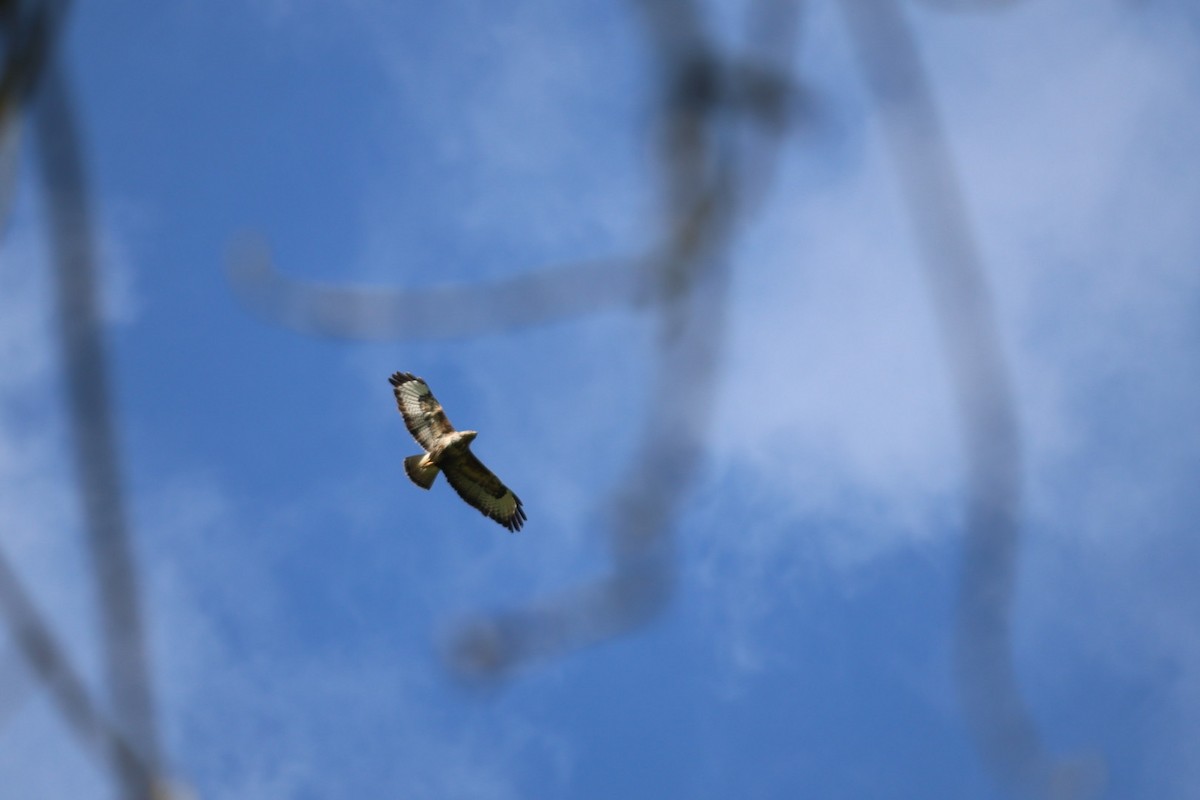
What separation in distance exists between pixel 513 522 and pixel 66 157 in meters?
21.8

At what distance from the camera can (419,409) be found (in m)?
23.8

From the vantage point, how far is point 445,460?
22.9 m

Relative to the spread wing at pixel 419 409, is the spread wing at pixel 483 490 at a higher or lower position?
lower

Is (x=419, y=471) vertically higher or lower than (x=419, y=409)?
lower

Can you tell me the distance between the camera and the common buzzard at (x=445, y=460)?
2288cm

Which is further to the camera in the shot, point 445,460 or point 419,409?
point 419,409

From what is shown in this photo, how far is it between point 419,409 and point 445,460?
4.77 feet

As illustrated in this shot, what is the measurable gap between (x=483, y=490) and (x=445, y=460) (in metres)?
1.36

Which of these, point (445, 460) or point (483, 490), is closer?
point (445, 460)

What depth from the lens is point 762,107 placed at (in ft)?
10.0

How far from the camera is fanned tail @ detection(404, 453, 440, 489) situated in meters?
23.2

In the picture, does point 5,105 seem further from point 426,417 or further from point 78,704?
point 426,417

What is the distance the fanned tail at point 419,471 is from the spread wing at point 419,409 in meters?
0.35

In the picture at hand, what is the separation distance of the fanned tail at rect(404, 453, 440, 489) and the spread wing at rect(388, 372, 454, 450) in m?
0.35
